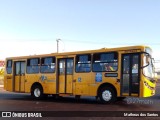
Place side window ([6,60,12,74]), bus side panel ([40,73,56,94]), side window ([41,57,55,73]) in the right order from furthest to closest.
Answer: side window ([6,60,12,74]) < side window ([41,57,55,73]) < bus side panel ([40,73,56,94])

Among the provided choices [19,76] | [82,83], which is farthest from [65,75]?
[19,76]

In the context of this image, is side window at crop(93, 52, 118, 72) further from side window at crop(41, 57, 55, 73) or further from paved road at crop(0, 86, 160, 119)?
side window at crop(41, 57, 55, 73)

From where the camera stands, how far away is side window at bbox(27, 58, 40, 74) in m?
20.5

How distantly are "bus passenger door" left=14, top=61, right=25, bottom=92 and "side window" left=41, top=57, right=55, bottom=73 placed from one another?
6.54ft

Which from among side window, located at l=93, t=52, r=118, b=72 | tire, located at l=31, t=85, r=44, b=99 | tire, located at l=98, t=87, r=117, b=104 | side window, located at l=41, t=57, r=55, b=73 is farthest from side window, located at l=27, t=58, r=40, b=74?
tire, located at l=98, t=87, r=117, b=104

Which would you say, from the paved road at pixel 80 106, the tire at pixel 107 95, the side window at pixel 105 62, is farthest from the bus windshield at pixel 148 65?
the tire at pixel 107 95

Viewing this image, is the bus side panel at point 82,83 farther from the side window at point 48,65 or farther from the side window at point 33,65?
the side window at point 33,65

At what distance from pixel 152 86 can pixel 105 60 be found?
273 centimetres

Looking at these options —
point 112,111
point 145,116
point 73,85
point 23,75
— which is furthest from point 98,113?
point 23,75

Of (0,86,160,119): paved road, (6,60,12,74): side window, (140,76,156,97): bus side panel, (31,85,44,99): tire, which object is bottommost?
(0,86,160,119): paved road

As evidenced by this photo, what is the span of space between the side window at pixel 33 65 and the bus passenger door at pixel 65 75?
2.06m

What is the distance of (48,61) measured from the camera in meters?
19.7

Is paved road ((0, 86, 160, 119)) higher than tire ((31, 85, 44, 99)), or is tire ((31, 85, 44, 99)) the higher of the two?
tire ((31, 85, 44, 99))

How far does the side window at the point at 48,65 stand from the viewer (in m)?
19.4
